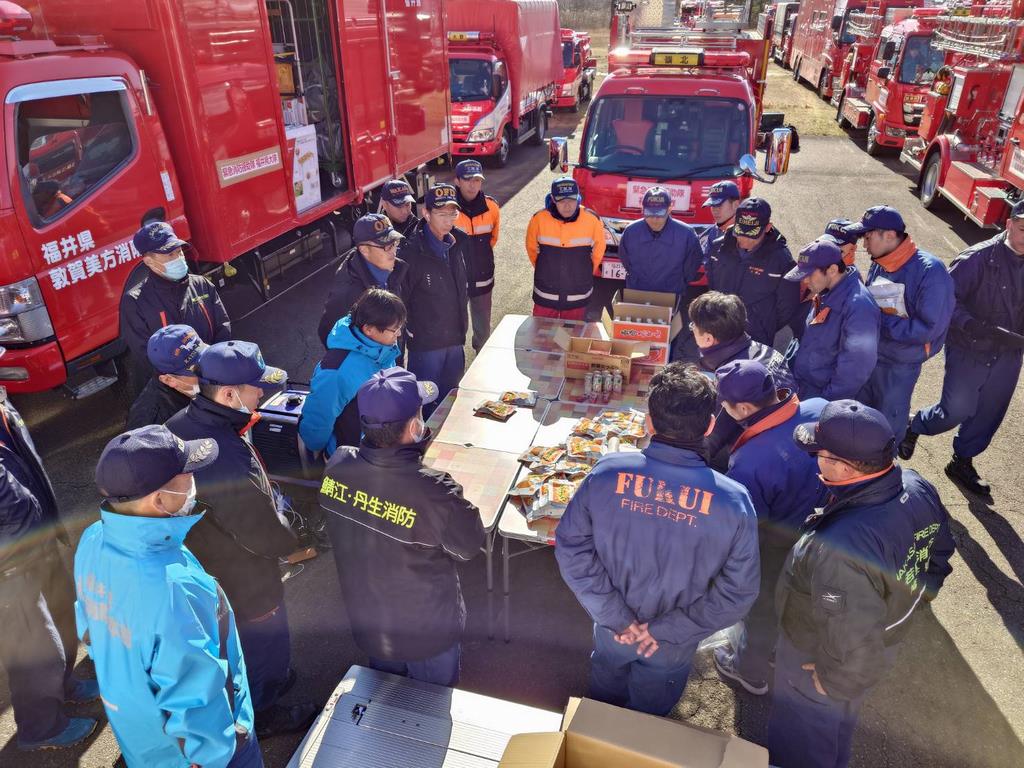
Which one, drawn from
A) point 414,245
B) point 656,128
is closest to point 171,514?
point 414,245

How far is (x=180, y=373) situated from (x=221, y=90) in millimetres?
4015

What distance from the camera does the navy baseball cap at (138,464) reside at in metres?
2.07

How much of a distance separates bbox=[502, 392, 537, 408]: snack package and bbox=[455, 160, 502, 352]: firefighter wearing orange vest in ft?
6.37

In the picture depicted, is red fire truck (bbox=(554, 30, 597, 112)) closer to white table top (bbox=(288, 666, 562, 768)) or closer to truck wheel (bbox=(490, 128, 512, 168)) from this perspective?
truck wheel (bbox=(490, 128, 512, 168))

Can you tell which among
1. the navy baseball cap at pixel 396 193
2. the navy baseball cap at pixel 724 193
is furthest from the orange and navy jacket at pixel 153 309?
the navy baseball cap at pixel 724 193

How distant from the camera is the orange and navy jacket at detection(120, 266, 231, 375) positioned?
455 centimetres

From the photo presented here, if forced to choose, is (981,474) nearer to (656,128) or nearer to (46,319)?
(656,128)

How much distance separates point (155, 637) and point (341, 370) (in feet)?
6.86

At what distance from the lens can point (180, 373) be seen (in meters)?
3.39

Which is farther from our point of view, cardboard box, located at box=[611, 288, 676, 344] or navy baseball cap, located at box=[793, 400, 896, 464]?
cardboard box, located at box=[611, 288, 676, 344]

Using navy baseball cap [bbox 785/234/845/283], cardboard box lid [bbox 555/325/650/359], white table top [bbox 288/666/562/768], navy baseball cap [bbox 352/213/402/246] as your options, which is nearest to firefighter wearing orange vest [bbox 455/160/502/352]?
navy baseball cap [bbox 352/213/402/246]

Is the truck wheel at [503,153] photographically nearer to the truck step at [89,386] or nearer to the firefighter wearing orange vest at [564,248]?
the firefighter wearing orange vest at [564,248]

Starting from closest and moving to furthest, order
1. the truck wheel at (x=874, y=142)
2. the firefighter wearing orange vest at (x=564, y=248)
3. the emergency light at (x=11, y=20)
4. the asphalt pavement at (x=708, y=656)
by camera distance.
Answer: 1. the asphalt pavement at (x=708, y=656)
2. the emergency light at (x=11, y=20)
3. the firefighter wearing orange vest at (x=564, y=248)
4. the truck wheel at (x=874, y=142)

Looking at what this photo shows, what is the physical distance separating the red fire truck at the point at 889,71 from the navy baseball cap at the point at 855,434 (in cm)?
1361
